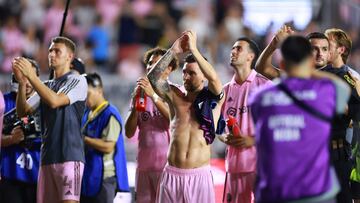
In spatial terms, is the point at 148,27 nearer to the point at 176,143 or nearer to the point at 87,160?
the point at 87,160

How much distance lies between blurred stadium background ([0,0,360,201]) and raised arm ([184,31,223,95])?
959 centimetres

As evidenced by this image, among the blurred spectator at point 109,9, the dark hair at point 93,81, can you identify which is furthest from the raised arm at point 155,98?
the blurred spectator at point 109,9

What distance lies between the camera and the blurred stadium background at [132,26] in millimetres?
19594

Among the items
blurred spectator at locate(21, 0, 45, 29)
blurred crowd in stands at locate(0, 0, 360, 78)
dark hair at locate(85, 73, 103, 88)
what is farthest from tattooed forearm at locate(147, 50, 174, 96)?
blurred spectator at locate(21, 0, 45, 29)

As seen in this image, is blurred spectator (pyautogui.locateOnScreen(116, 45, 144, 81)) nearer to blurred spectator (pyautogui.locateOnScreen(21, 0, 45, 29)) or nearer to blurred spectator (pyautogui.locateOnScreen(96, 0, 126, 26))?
blurred spectator (pyautogui.locateOnScreen(96, 0, 126, 26))

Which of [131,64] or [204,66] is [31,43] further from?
[204,66]

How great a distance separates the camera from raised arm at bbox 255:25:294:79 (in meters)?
9.92

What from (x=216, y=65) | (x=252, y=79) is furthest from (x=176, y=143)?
(x=216, y=65)

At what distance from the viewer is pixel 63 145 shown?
33.5 feet

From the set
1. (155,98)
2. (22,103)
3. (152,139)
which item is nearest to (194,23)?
(152,139)

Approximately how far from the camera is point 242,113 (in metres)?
10.3

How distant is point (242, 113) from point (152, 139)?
1.13m

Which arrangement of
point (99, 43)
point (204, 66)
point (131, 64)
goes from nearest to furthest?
1. point (204, 66)
2. point (131, 64)
3. point (99, 43)

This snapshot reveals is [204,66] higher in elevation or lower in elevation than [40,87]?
higher
